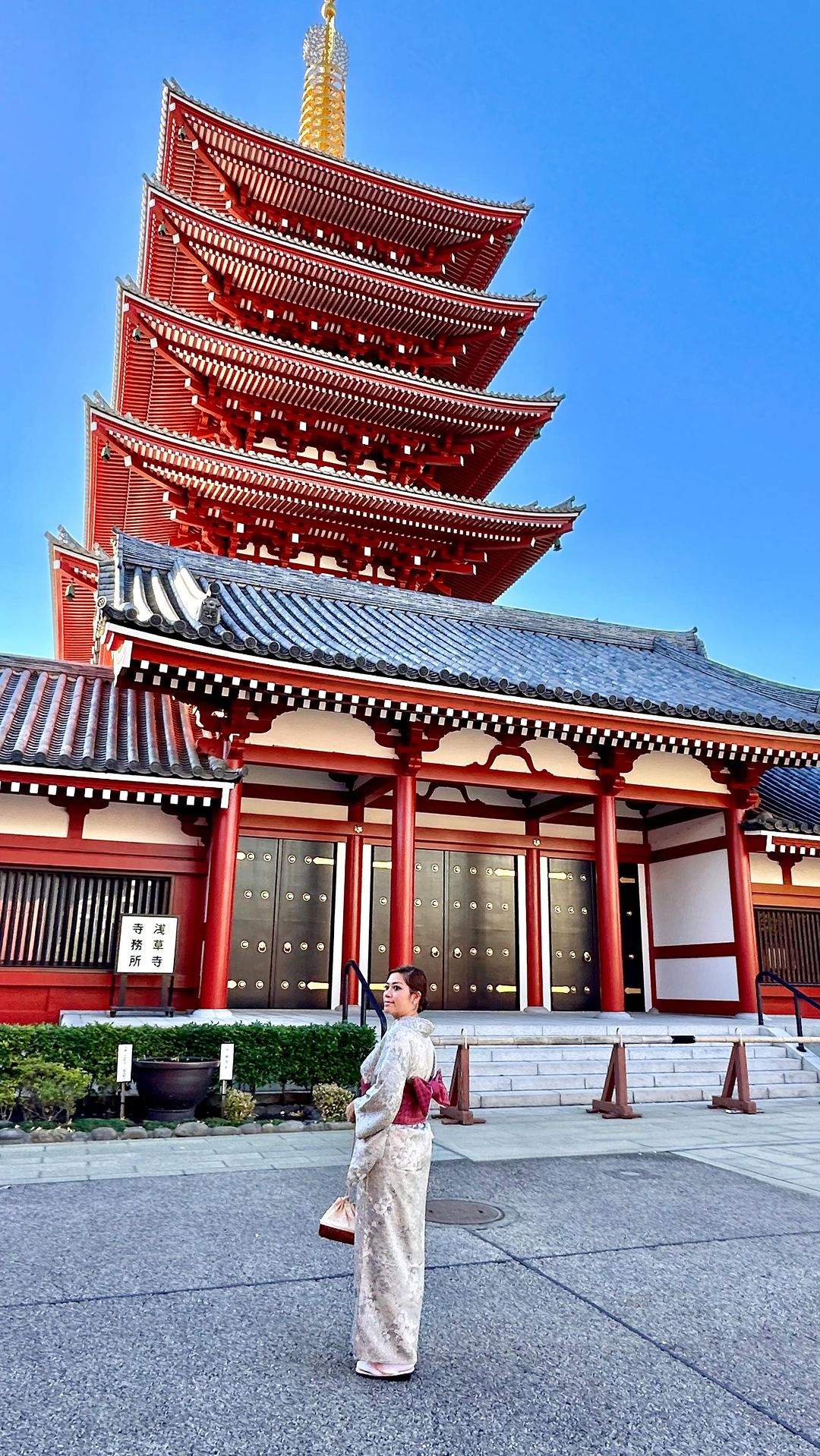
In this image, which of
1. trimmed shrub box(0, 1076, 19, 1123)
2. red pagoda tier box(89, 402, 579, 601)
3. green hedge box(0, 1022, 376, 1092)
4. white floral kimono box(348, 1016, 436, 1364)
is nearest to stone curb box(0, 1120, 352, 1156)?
trimmed shrub box(0, 1076, 19, 1123)

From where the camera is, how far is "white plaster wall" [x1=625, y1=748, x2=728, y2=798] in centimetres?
1480

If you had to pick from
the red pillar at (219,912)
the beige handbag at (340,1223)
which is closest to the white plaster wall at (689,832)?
the red pillar at (219,912)

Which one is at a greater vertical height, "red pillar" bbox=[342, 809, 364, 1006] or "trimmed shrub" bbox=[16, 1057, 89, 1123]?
"red pillar" bbox=[342, 809, 364, 1006]

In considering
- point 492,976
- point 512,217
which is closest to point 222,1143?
point 492,976

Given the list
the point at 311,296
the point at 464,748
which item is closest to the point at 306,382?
the point at 311,296

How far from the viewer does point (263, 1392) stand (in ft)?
10.8

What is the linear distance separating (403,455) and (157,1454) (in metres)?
18.8

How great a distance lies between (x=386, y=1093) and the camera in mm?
3594

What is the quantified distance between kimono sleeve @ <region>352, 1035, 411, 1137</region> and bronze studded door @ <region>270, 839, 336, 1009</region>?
10979 mm

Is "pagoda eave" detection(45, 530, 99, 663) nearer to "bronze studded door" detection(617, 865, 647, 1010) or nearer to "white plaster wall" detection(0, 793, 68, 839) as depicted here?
"white plaster wall" detection(0, 793, 68, 839)

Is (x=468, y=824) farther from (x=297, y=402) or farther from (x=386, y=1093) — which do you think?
(x=386, y=1093)

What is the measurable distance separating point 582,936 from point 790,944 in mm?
3592

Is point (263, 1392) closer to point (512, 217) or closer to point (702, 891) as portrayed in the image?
point (702, 891)

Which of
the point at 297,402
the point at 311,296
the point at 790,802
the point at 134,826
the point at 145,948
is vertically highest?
the point at 311,296
